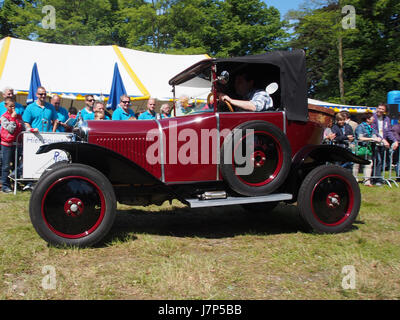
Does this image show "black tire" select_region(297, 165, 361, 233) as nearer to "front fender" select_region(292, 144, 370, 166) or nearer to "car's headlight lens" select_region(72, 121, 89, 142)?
"front fender" select_region(292, 144, 370, 166)

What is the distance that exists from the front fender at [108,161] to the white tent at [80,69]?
7.88 meters

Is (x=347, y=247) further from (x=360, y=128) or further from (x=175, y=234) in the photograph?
(x=360, y=128)

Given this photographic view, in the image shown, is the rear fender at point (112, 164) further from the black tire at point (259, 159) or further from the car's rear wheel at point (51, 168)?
the black tire at point (259, 159)

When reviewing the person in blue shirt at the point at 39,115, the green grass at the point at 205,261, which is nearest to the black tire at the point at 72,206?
the green grass at the point at 205,261

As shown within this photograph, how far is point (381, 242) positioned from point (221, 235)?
1727mm

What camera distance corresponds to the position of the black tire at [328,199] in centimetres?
389

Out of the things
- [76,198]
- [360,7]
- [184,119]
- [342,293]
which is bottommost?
[342,293]

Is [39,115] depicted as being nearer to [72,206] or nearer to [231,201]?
[72,206]

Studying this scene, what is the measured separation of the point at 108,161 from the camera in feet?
11.5

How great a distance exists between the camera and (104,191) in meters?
3.29

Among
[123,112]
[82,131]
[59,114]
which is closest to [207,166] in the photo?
[82,131]

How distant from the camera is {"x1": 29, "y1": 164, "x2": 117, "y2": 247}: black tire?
124 inches

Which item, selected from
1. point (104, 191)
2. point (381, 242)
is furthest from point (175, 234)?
point (381, 242)

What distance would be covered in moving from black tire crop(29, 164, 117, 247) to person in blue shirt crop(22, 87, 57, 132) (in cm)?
386
